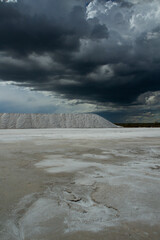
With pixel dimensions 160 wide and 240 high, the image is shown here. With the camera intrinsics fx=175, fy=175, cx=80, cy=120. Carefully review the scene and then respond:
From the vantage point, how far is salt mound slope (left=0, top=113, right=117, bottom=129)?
6270 cm

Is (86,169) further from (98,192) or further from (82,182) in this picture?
(98,192)

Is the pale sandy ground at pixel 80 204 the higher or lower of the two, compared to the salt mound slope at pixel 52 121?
lower

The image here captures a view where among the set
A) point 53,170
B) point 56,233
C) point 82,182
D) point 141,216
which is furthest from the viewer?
point 53,170

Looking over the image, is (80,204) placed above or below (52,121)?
below

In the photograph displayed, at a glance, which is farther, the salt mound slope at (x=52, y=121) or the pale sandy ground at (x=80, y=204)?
the salt mound slope at (x=52, y=121)

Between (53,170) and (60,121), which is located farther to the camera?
Answer: (60,121)

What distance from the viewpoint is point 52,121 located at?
69000mm

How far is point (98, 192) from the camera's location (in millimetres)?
3004

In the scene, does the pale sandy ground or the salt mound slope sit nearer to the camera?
the pale sandy ground

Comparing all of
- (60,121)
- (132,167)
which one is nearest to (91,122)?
(60,121)

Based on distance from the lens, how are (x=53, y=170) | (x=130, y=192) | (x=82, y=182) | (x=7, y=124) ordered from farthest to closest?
(x=7, y=124) → (x=53, y=170) → (x=82, y=182) → (x=130, y=192)

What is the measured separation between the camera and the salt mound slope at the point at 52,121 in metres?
62.7

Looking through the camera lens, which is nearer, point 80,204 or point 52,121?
point 80,204

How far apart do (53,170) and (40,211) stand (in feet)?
6.84
